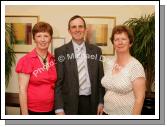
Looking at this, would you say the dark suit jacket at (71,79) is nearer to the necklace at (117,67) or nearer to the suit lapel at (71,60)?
the suit lapel at (71,60)

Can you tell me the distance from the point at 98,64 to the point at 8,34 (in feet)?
2.71

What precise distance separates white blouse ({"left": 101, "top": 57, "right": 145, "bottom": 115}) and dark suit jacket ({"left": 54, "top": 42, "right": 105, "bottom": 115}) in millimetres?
68

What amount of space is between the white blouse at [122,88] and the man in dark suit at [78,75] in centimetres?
7

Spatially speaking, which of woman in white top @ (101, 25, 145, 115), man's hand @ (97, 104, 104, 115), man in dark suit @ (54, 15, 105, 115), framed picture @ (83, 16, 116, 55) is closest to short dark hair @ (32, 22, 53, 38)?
man in dark suit @ (54, 15, 105, 115)

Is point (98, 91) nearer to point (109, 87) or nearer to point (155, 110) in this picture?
point (109, 87)

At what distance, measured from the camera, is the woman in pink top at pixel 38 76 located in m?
2.31

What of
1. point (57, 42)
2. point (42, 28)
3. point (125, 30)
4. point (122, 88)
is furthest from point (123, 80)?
point (42, 28)

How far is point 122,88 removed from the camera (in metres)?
2.25

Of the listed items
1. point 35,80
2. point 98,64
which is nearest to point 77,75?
point 98,64

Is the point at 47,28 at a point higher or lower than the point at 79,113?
higher

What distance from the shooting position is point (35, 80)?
7.54 ft

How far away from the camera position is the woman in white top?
2.27 meters

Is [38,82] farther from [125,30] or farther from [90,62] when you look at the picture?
[125,30]

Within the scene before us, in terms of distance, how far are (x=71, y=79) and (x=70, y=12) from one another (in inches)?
22.6
